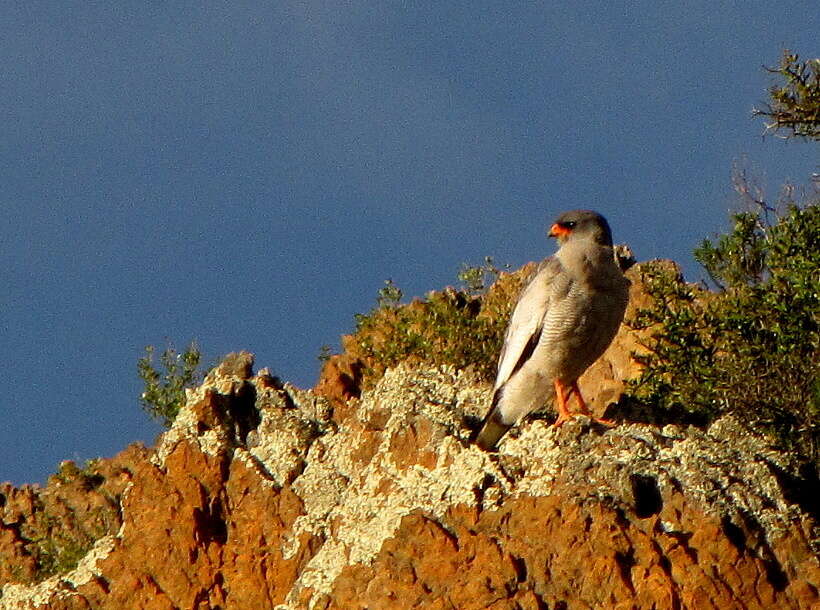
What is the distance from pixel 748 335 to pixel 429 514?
19.3 feet

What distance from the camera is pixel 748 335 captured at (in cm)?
1445

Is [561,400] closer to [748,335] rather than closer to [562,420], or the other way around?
[562,420]

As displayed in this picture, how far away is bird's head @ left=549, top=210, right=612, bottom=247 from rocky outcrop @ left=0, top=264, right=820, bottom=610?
1.66 m

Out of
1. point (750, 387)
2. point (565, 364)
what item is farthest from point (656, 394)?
point (565, 364)

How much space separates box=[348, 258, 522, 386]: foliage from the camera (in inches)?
610

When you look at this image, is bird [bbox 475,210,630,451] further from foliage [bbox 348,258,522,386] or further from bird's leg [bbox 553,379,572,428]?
foliage [bbox 348,258,522,386]

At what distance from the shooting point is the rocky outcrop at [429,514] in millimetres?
8898

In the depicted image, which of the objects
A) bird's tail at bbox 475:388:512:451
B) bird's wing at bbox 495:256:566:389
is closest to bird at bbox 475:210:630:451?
bird's wing at bbox 495:256:566:389

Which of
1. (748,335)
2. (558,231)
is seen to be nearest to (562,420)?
(558,231)

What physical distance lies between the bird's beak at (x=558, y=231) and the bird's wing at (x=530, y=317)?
429mm

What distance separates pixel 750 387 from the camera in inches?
534

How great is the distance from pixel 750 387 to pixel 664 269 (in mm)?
3003

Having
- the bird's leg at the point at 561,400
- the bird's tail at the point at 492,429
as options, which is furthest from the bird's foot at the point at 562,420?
the bird's tail at the point at 492,429

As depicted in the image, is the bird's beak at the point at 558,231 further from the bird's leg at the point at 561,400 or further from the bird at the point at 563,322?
the bird's leg at the point at 561,400
